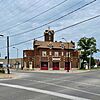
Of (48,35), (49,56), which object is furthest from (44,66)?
(48,35)

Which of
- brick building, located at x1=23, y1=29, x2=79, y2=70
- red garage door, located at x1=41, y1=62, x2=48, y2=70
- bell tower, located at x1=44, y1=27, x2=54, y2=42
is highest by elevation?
bell tower, located at x1=44, y1=27, x2=54, y2=42

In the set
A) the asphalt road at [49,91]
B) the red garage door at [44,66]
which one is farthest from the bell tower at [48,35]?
the asphalt road at [49,91]

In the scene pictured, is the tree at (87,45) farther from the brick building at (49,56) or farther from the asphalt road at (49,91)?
the asphalt road at (49,91)

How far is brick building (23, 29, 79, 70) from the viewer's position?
312ft

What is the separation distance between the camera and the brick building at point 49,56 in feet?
312

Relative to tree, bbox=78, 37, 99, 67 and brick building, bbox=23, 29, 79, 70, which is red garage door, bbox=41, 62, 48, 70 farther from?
tree, bbox=78, 37, 99, 67

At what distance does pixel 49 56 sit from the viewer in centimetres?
9644

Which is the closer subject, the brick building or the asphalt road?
the asphalt road

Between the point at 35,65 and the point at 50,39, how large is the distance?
14957mm

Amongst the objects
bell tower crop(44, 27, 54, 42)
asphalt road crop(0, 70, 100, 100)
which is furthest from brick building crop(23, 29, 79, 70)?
asphalt road crop(0, 70, 100, 100)

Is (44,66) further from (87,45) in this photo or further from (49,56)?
(87,45)

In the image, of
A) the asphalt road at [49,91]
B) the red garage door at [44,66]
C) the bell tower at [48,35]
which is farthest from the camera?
the bell tower at [48,35]

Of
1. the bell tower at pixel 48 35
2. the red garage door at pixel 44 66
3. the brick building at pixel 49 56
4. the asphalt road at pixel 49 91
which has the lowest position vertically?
the asphalt road at pixel 49 91

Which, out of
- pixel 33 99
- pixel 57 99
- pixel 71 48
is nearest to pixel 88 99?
pixel 57 99
